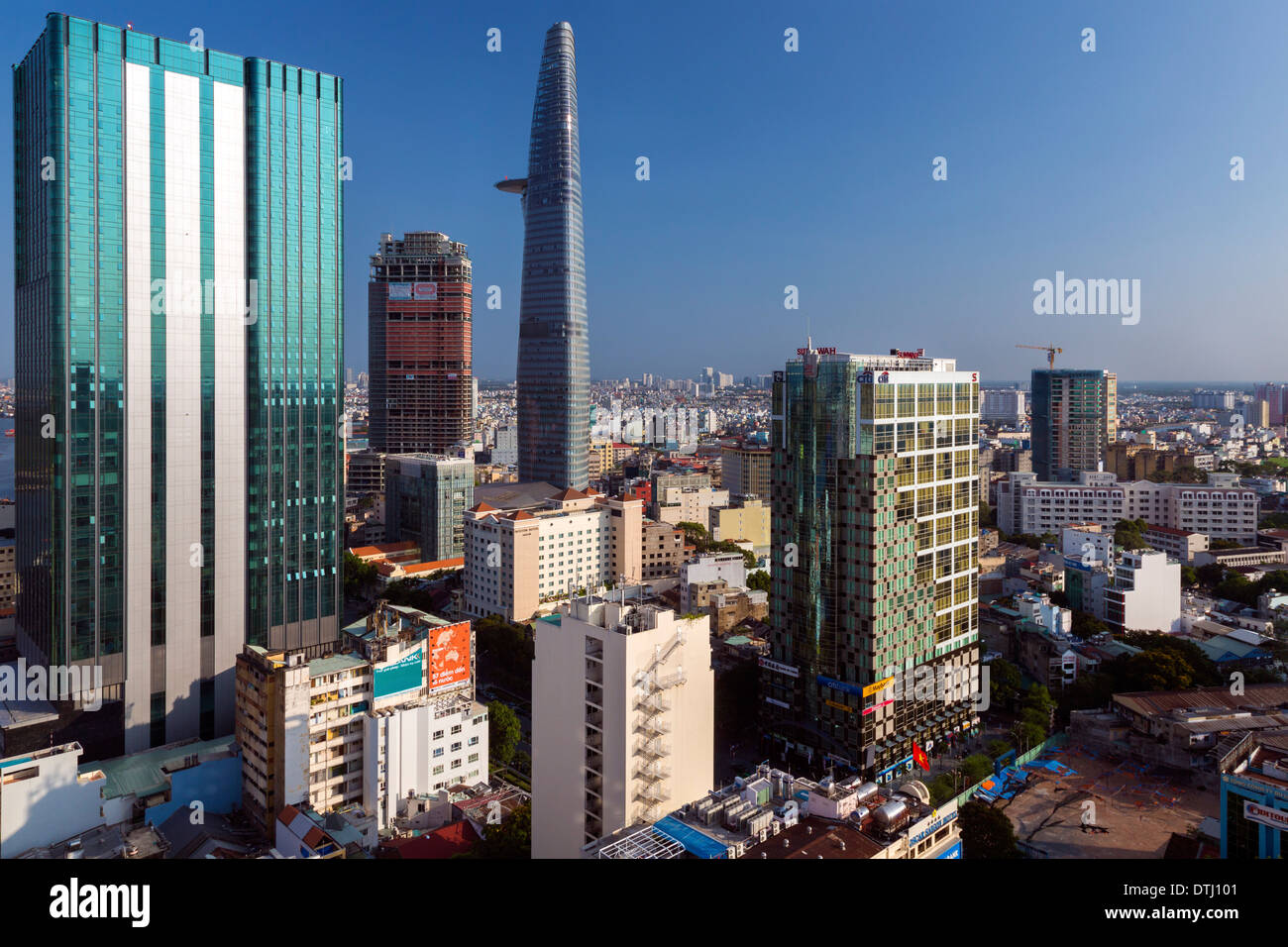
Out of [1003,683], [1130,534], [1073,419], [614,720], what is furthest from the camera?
[1073,419]

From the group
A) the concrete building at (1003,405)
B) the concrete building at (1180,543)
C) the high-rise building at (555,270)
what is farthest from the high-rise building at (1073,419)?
the concrete building at (1003,405)

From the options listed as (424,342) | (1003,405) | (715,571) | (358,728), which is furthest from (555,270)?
(1003,405)

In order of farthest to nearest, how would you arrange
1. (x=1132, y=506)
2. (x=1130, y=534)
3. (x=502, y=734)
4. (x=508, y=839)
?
(x=1132, y=506)
(x=1130, y=534)
(x=502, y=734)
(x=508, y=839)

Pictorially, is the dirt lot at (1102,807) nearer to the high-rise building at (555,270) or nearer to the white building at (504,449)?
the high-rise building at (555,270)

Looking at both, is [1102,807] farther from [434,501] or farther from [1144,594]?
[434,501]

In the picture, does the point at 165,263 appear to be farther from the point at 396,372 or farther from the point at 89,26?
the point at 396,372

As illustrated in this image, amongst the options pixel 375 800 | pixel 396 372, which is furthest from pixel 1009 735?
pixel 396 372

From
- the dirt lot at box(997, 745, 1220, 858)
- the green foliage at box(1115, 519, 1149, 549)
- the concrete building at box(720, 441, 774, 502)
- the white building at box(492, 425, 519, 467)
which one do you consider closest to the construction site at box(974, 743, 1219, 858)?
the dirt lot at box(997, 745, 1220, 858)

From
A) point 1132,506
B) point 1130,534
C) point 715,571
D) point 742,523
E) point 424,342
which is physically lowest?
point 715,571
